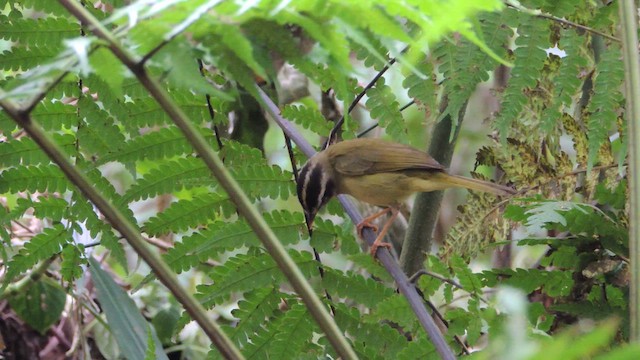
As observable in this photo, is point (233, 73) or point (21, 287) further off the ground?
point (21, 287)

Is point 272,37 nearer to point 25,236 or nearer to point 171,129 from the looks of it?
point 171,129

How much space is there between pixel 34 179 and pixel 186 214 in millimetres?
409

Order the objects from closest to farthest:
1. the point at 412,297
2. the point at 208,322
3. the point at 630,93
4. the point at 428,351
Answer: the point at 208,322 → the point at 630,93 → the point at 412,297 → the point at 428,351

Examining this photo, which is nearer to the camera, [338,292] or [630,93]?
[630,93]

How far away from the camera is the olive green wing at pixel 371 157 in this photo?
325cm

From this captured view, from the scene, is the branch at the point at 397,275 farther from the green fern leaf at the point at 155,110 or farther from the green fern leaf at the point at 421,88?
the green fern leaf at the point at 421,88

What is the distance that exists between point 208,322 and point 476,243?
4.04 ft

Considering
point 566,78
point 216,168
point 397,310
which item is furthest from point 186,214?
point 216,168

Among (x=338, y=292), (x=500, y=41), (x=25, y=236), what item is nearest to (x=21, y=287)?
(x=25, y=236)

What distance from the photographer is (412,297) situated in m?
1.87

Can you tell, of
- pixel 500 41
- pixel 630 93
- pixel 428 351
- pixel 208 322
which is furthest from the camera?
pixel 500 41

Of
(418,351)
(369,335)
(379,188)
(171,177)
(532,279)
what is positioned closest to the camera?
(418,351)

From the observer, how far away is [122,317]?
251 centimetres

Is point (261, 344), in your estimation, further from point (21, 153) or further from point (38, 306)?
point (38, 306)
